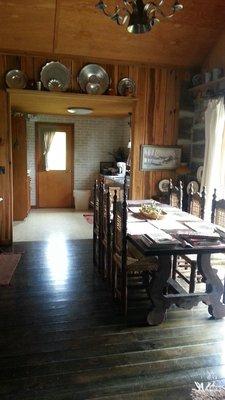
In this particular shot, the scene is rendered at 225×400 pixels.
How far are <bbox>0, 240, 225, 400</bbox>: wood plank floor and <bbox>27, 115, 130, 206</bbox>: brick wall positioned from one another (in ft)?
16.1

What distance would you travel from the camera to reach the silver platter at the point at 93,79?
15.1 ft

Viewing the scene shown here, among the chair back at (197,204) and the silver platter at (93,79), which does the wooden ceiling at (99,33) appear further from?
the chair back at (197,204)

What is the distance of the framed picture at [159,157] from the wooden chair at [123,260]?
2.29 metres

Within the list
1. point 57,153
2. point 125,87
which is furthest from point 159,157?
point 57,153

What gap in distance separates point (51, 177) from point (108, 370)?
20.6 feet

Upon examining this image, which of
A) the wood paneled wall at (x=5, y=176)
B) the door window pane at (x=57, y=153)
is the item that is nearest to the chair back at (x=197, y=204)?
the wood paneled wall at (x=5, y=176)

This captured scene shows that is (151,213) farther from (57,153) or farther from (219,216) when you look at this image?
(57,153)

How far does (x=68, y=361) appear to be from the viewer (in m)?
2.15

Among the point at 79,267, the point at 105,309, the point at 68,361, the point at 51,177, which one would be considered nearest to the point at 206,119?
the point at 79,267

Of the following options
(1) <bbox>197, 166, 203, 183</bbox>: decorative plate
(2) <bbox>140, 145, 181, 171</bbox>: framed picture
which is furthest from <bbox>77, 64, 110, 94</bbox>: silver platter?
(1) <bbox>197, 166, 203, 183</bbox>: decorative plate

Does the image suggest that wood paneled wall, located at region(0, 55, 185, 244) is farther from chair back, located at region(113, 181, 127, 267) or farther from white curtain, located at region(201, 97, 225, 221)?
chair back, located at region(113, 181, 127, 267)

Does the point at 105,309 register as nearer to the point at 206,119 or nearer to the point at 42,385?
the point at 42,385

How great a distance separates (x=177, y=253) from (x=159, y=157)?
300cm

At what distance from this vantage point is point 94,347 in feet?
7.55
